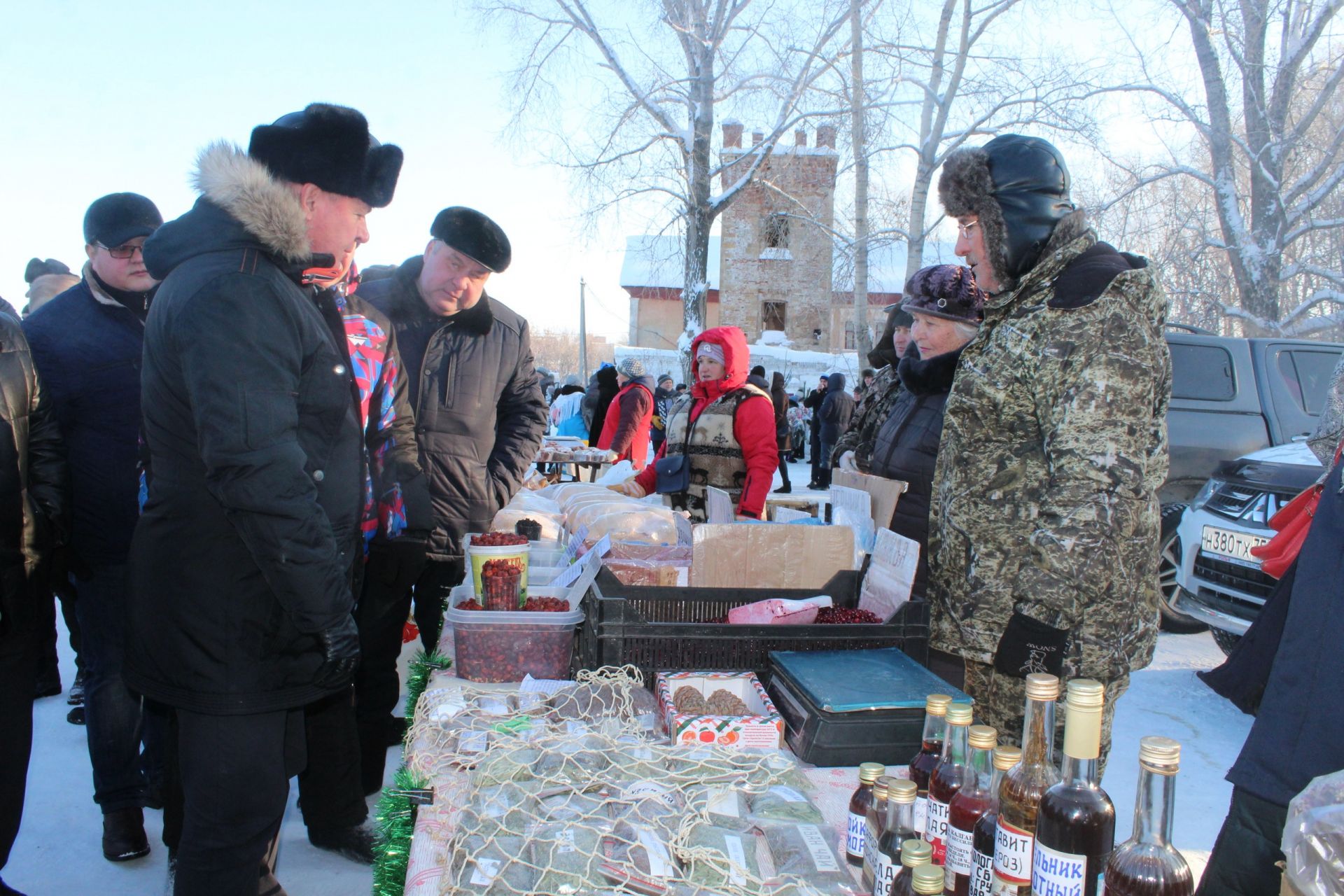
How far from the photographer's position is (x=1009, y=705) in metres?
1.97

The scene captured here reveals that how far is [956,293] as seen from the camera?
3.03 metres

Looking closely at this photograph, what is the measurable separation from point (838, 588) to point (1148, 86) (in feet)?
51.0

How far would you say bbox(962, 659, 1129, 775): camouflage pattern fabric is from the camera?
6.38 ft

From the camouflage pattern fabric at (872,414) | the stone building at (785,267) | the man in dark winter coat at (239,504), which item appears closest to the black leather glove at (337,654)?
the man in dark winter coat at (239,504)

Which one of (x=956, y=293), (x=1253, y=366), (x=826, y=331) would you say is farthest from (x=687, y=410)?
(x=826, y=331)

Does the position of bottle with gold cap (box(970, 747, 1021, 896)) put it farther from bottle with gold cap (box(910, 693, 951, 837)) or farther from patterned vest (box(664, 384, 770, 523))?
patterned vest (box(664, 384, 770, 523))

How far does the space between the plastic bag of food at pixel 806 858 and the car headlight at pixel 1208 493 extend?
4.38 meters

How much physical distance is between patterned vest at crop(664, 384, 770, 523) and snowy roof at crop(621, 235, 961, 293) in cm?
1182

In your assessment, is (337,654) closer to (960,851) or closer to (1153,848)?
(960,851)

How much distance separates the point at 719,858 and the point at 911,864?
34cm

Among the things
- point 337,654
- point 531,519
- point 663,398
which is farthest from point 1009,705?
point 663,398

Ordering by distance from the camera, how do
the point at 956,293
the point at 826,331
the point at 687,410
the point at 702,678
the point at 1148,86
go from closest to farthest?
the point at 702,678 → the point at 956,293 → the point at 687,410 → the point at 1148,86 → the point at 826,331

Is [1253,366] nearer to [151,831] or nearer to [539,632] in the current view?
[539,632]

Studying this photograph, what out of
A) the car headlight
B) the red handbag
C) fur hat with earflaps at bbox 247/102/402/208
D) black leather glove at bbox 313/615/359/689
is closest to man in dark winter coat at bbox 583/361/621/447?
the car headlight
